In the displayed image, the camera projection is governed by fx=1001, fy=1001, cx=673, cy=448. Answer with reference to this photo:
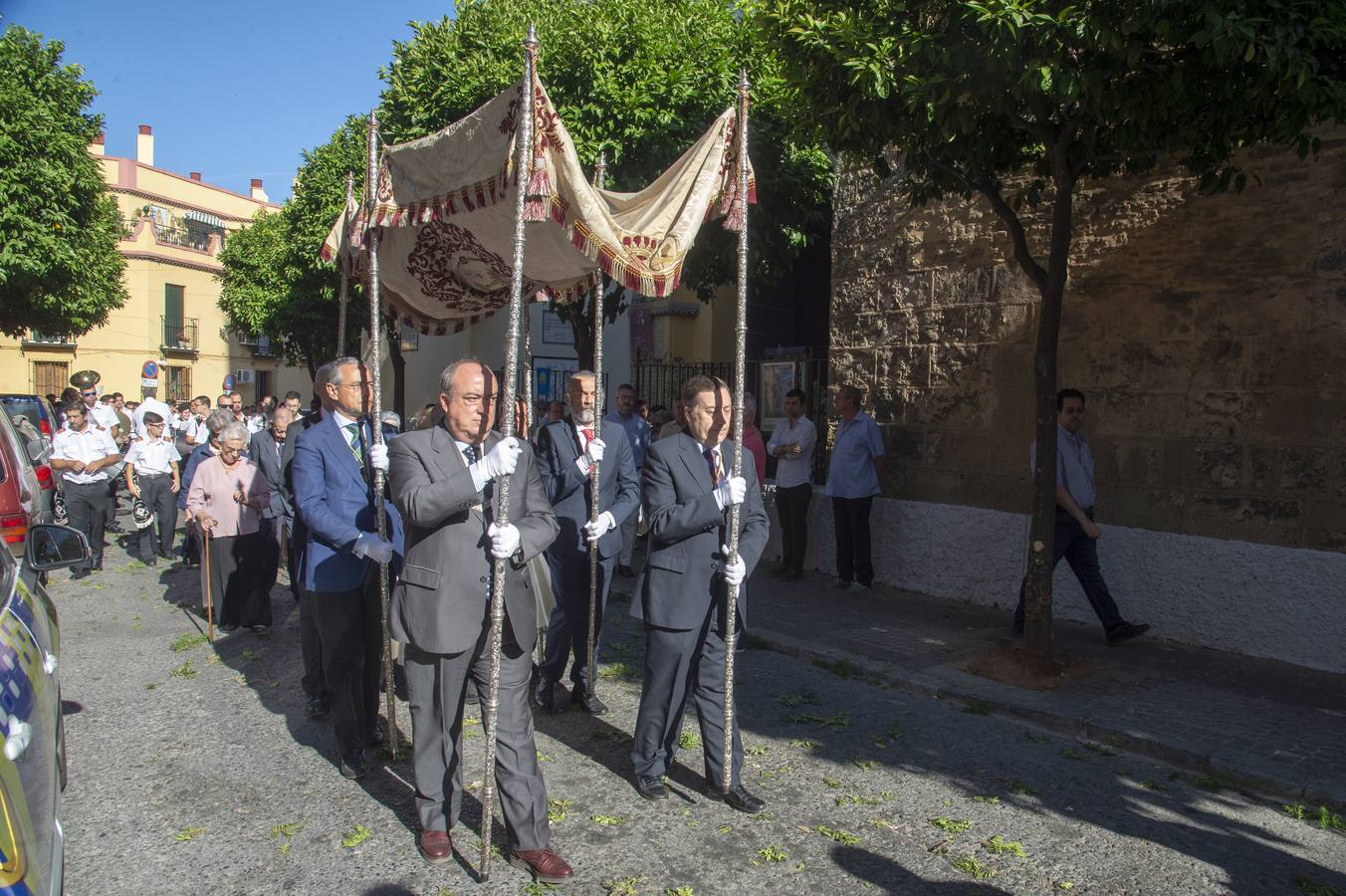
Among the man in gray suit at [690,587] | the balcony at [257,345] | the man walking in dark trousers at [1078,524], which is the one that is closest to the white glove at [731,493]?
the man in gray suit at [690,587]

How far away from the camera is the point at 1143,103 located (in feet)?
18.2

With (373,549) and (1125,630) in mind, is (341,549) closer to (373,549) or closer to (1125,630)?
(373,549)

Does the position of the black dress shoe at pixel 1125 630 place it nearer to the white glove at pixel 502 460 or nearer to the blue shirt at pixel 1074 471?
the blue shirt at pixel 1074 471

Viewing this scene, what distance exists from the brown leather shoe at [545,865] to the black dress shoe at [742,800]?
0.87 metres

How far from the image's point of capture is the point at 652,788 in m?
4.50

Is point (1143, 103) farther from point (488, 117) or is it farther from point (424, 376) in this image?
point (424, 376)

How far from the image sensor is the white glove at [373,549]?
454cm

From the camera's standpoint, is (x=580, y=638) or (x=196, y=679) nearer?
(x=580, y=638)

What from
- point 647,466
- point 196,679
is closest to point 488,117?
A: point 647,466

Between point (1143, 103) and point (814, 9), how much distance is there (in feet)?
6.95

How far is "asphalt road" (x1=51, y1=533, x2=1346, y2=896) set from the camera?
3.83m

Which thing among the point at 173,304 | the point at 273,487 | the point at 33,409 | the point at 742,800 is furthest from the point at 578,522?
the point at 173,304

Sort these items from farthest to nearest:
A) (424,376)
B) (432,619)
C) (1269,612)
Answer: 1. (424,376)
2. (1269,612)
3. (432,619)

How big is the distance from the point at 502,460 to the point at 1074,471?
15.8 feet
